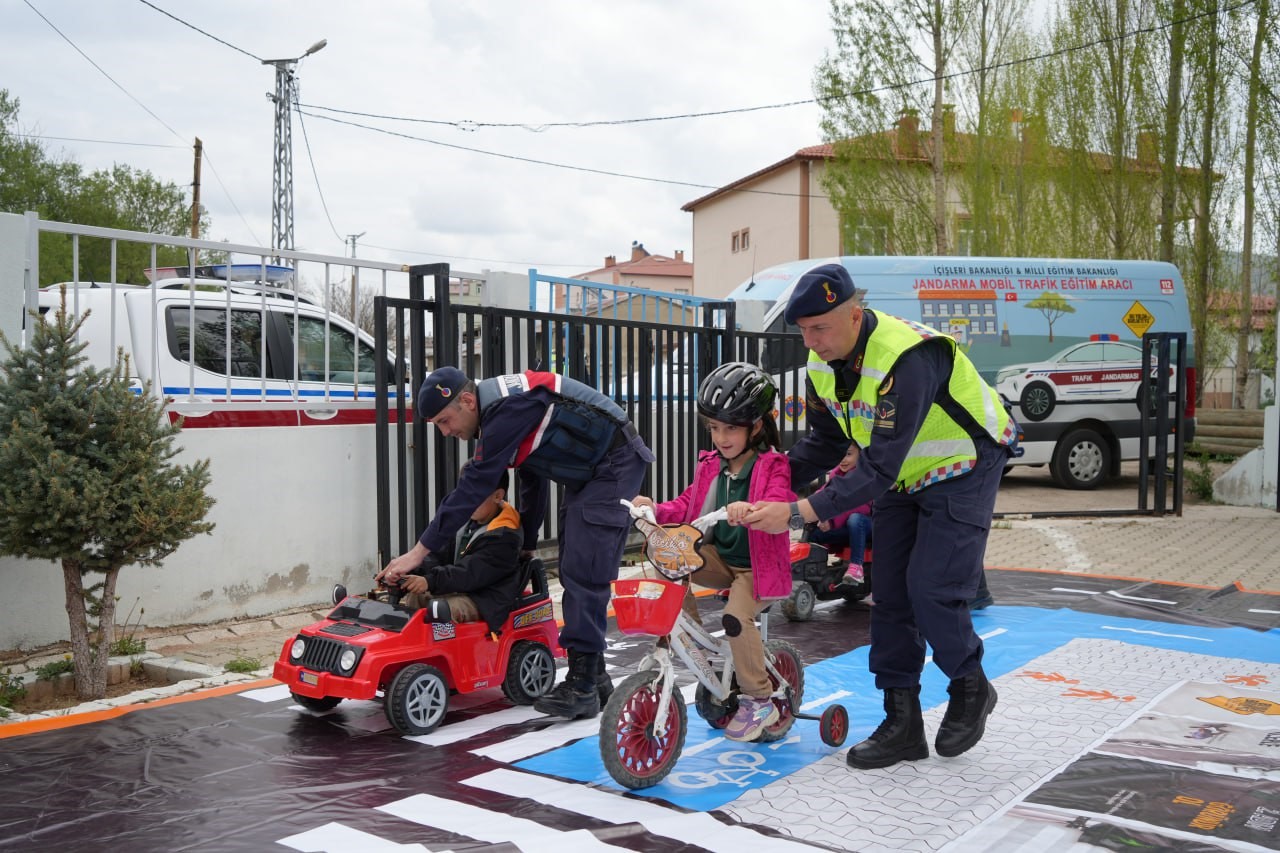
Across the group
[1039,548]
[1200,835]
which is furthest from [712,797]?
[1039,548]

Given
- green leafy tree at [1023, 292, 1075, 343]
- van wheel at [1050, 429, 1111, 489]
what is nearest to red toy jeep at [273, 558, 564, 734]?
green leafy tree at [1023, 292, 1075, 343]

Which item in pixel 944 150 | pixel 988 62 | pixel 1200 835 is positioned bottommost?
pixel 1200 835

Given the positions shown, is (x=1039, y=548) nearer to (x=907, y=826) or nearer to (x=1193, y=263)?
(x=907, y=826)

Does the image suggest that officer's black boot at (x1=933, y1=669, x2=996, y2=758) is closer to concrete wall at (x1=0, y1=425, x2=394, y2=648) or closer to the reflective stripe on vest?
the reflective stripe on vest

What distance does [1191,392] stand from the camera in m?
13.7

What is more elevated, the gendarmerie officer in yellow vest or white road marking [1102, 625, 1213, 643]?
the gendarmerie officer in yellow vest

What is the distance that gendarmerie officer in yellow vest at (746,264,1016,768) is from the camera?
144 inches

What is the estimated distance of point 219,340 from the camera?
655 centimetres

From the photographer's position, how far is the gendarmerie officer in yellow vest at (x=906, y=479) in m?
3.65

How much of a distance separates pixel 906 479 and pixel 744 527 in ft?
2.03

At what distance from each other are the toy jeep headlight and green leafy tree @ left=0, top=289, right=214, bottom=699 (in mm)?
1134

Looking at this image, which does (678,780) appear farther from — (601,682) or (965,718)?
(965,718)

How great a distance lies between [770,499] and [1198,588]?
526cm

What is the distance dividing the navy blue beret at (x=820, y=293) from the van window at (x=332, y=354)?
13.3 ft
